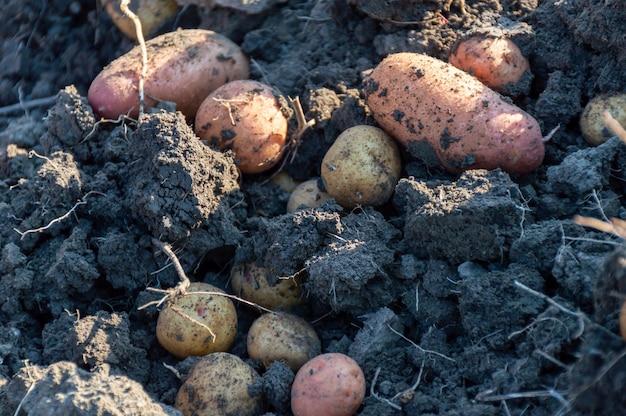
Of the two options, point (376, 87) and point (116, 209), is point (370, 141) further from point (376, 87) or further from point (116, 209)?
point (116, 209)

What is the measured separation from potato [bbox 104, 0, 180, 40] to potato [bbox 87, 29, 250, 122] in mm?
360

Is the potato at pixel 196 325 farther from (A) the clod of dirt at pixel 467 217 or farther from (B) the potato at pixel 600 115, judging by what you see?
(B) the potato at pixel 600 115

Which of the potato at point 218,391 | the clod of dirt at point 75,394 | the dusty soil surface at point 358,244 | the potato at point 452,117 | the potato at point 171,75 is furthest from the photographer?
the potato at point 171,75

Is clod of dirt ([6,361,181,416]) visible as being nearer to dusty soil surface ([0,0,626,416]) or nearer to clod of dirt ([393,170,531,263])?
dusty soil surface ([0,0,626,416])

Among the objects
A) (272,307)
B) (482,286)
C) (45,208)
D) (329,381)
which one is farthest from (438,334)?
(45,208)

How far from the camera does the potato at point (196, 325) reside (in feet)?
9.72

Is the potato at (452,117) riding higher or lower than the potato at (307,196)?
higher

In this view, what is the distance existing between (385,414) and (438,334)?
395 millimetres

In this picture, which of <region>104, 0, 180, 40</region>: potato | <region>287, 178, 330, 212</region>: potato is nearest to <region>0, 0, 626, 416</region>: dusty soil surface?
<region>287, 178, 330, 212</region>: potato

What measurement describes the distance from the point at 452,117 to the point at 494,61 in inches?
16.9

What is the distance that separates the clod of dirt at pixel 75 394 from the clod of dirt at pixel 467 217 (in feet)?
3.84

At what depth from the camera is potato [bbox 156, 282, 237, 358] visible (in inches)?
117

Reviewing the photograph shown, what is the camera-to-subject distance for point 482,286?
273 centimetres

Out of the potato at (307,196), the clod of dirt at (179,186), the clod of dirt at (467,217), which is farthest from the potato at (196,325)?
the clod of dirt at (467,217)
